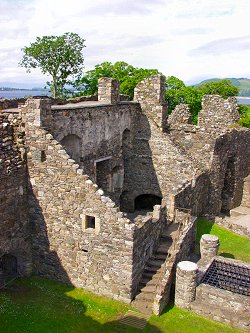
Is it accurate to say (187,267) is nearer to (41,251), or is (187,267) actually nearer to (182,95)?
(41,251)

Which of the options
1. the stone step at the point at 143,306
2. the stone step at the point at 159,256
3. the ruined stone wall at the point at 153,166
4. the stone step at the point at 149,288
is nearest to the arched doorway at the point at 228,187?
the ruined stone wall at the point at 153,166

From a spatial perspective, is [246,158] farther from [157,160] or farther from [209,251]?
[209,251]

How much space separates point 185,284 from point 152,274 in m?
1.80

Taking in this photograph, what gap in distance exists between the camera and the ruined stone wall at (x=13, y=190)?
14758mm

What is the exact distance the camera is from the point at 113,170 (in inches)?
901

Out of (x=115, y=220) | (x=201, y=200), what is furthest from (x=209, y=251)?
(x=201, y=200)

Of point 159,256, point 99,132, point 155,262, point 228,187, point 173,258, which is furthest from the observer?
point 228,187

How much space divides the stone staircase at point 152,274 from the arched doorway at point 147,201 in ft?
22.7

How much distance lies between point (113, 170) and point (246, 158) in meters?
10.5

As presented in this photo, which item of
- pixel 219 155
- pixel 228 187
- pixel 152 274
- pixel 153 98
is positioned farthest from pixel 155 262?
pixel 228 187

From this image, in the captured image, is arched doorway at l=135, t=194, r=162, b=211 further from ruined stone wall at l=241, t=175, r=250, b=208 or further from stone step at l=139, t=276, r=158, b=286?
stone step at l=139, t=276, r=158, b=286

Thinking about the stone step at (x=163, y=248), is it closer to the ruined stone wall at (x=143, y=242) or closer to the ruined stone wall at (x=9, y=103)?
the ruined stone wall at (x=143, y=242)

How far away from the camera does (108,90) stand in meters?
21.2

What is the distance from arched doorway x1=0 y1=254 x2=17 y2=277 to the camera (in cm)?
1688
